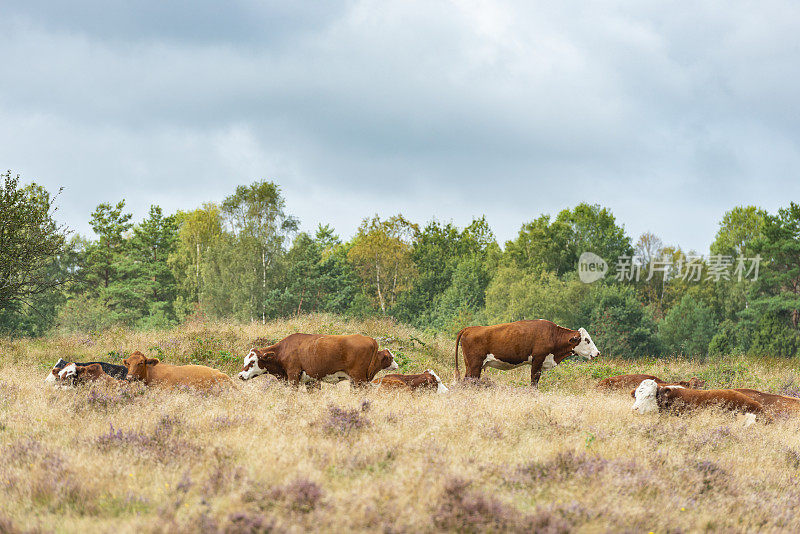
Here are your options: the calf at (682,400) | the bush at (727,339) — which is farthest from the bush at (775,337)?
the calf at (682,400)

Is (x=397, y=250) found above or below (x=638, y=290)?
above

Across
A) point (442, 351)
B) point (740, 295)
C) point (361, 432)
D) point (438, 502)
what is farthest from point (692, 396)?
point (740, 295)

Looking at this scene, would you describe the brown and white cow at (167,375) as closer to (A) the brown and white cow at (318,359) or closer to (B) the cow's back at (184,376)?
(B) the cow's back at (184,376)

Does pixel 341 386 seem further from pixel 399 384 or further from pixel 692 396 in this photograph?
pixel 692 396

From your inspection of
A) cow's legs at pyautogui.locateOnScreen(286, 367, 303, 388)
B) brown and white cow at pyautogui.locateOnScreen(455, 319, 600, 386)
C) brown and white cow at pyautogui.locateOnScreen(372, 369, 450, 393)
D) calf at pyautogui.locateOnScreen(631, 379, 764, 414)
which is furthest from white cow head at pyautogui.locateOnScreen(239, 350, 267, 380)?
calf at pyautogui.locateOnScreen(631, 379, 764, 414)

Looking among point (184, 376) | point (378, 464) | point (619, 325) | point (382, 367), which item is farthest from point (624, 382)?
point (619, 325)

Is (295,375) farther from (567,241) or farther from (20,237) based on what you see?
(567,241)

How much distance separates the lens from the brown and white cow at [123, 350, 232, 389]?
12.1 meters

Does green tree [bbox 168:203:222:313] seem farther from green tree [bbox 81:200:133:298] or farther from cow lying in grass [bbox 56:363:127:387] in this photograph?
cow lying in grass [bbox 56:363:127:387]

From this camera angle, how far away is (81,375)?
12.4m

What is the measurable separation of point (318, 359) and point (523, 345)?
5130 millimetres

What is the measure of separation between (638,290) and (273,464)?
190 ft

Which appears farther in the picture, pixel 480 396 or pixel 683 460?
pixel 480 396

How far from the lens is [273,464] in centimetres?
625
